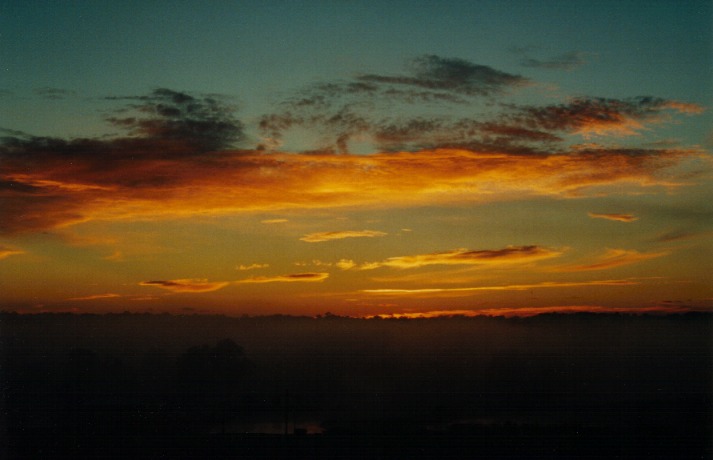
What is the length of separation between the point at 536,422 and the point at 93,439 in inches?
1977

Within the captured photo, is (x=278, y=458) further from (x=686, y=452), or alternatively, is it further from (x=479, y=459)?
(x=686, y=452)

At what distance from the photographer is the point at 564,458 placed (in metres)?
61.1

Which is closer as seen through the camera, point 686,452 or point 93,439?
point 686,452

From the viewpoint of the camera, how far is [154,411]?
2808 inches

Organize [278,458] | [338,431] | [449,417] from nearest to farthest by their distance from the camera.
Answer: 1. [278,458]
2. [338,431]
3. [449,417]

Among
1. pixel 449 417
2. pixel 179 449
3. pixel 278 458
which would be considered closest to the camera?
pixel 278 458

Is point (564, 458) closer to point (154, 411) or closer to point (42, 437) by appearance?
point (154, 411)

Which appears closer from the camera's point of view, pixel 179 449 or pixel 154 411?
pixel 179 449

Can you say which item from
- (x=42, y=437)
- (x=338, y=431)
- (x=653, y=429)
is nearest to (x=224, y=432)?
(x=338, y=431)

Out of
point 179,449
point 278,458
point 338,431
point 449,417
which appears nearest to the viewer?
point 278,458

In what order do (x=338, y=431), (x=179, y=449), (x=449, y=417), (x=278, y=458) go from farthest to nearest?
Answer: (x=449, y=417) < (x=338, y=431) < (x=179, y=449) < (x=278, y=458)

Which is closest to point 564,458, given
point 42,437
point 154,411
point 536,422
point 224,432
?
point 536,422

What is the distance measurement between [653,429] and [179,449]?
5095cm

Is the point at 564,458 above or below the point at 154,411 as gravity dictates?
below
